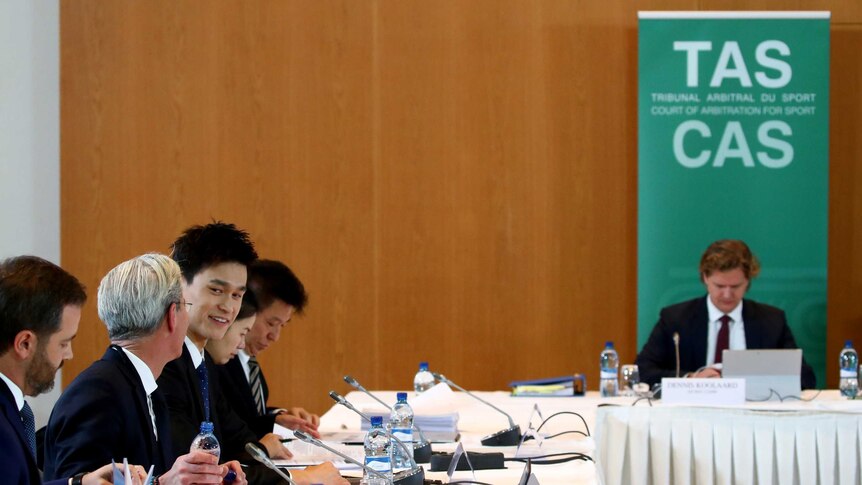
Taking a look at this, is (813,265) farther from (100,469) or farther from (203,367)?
(100,469)

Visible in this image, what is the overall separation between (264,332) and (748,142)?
3.20 m

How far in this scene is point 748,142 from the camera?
5.77m

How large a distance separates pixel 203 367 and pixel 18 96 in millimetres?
3710

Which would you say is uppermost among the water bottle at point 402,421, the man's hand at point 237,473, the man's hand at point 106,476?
the man's hand at point 106,476

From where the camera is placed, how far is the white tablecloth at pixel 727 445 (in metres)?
3.85

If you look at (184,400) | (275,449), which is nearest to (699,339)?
(275,449)

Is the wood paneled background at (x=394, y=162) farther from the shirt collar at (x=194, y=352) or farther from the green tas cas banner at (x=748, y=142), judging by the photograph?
the shirt collar at (x=194, y=352)

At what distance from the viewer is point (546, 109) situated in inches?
247

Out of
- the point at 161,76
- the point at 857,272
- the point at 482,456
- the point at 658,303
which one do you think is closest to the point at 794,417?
the point at 482,456

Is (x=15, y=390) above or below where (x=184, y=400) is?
above

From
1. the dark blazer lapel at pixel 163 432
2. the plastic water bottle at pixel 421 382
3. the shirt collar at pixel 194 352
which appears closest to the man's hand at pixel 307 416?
the shirt collar at pixel 194 352

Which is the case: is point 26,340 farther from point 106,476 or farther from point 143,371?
point 143,371

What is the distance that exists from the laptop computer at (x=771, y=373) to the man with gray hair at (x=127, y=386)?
8.55 ft

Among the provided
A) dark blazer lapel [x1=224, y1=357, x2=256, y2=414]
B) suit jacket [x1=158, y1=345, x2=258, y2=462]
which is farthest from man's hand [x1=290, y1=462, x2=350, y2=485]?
dark blazer lapel [x1=224, y1=357, x2=256, y2=414]
